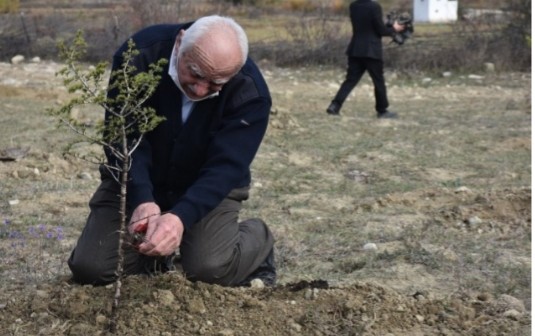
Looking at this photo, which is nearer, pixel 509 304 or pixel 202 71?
pixel 202 71

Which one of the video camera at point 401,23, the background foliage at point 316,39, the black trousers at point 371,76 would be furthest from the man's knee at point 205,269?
the background foliage at point 316,39

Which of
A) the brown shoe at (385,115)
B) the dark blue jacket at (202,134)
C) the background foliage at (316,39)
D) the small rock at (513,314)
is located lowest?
the background foliage at (316,39)

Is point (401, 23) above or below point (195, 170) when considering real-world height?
below

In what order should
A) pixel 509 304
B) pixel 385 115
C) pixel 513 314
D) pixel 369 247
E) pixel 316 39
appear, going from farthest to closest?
1. pixel 316 39
2. pixel 385 115
3. pixel 369 247
4. pixel 509 304
5. pixel 513 314

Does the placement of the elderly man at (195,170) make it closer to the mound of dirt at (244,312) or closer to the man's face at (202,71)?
the man's face at (202,71)

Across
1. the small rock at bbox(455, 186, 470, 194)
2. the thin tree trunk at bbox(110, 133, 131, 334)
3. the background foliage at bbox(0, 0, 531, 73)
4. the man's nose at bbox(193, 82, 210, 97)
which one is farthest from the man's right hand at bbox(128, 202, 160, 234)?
the background foliage at bbox(0, 0, 531, 73)

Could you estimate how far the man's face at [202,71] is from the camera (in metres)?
3.78

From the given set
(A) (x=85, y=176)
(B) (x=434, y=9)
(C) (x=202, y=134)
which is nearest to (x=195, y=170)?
(C) (x=202, y=134)

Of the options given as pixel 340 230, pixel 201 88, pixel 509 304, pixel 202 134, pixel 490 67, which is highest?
pixel 201 88

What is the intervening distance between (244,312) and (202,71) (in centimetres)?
95

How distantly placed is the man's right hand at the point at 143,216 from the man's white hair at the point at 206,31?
2.06 feet

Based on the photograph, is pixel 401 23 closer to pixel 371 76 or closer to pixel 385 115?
pixel 371 76

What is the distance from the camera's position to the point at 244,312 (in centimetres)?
365

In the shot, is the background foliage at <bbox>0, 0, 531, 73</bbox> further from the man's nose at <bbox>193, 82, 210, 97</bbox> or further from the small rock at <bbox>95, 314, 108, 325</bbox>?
the small rock at <bbox>95, 314, 108, 325</bbox>
